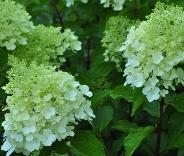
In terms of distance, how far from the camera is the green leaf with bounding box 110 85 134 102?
7.97 feet

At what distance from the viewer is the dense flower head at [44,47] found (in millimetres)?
2656

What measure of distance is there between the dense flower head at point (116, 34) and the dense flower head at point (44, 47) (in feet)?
0.73

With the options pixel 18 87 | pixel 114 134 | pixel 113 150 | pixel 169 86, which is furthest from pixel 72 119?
pixel 114 134

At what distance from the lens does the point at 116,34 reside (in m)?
2.97

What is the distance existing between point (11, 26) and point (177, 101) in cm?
95

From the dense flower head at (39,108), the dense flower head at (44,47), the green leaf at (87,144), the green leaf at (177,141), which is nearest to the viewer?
the dense flower head at (39,108)

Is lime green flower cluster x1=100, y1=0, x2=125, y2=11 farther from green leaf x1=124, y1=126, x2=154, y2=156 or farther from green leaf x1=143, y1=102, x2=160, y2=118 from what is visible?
green leaf x1=124, y1=126, x2=154, y2=156

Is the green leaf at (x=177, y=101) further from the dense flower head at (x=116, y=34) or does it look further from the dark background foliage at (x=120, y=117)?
the dense flower head at (x=116, y=34)

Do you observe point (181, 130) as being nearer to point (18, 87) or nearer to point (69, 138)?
point (69, 138)

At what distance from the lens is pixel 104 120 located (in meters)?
2.57

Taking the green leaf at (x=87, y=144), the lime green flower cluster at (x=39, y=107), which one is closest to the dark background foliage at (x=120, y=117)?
the green leaf at (x=87, y=144)

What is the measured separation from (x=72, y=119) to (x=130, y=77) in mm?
332

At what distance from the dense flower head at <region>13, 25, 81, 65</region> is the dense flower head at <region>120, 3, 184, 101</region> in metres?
0.59

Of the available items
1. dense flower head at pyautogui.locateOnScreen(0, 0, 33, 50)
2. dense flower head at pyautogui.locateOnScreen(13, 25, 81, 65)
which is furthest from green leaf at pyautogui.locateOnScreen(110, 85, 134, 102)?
dense flower head at pyautogui.locateOnScreen(0, 0, 33, 50)
